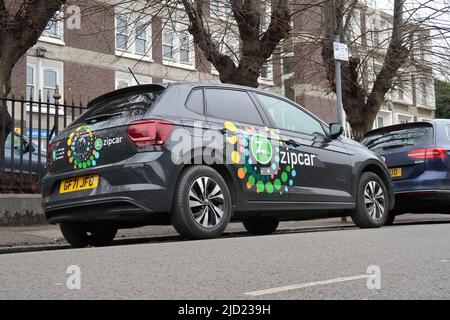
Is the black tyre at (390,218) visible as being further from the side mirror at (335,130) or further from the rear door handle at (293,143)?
the rear door handle at (293,143)

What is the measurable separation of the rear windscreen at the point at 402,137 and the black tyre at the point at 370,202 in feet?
4.31

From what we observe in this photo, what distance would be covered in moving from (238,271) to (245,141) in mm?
2794

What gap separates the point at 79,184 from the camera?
238 inches

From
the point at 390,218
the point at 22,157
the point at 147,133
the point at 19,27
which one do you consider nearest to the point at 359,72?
the point at 390,218

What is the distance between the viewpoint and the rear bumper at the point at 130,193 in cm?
565

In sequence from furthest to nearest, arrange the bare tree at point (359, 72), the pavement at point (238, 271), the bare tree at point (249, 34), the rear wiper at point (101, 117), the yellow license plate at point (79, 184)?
the bare tree at point (359, 72)
the bare tree at point (249, 34)
the rear wiper at point (101, 117)
the yellow license plate at point (79, 184)
the pavement at point (238, 271)

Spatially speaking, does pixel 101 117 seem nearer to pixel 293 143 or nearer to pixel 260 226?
pixel 293 143

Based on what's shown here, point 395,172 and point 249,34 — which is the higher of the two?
point 249,34

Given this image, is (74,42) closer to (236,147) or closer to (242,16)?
→ (242,16)

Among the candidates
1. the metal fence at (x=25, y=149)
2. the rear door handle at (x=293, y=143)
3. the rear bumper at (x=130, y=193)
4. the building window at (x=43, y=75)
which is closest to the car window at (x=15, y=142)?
the metal fence at (x=25, y=149)

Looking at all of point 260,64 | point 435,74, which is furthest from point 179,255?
point 435,74

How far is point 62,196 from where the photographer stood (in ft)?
20.2

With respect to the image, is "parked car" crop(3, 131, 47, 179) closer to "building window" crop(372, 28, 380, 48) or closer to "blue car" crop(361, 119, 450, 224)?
"blue car" crop(361, 119, 450, 224)

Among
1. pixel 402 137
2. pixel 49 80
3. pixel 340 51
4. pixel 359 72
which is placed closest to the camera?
pixel 402 137
